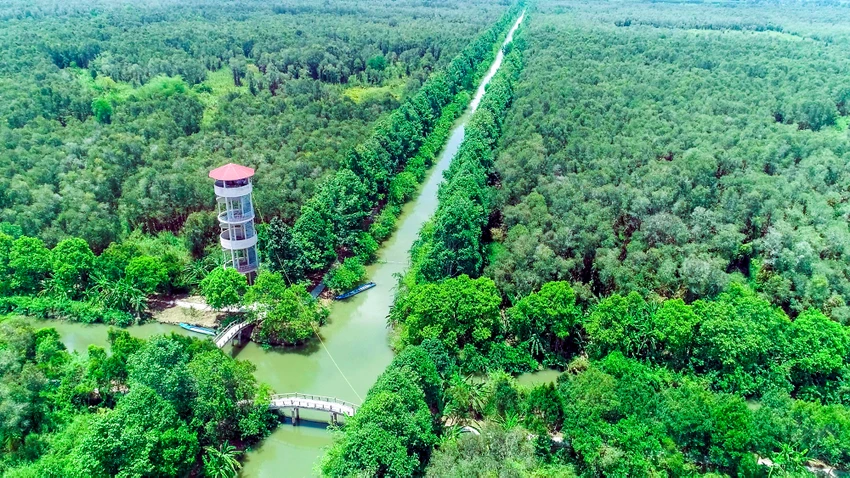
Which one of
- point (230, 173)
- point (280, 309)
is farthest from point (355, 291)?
point (230, 173)

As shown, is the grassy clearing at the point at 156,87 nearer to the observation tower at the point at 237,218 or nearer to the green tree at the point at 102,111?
the green tree at the point at 102,111

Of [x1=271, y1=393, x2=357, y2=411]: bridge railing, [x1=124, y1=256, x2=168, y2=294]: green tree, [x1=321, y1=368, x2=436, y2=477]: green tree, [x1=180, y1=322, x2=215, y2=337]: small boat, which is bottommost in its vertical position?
[x1=180, y1=322, x2=215, y2=337]: small boat

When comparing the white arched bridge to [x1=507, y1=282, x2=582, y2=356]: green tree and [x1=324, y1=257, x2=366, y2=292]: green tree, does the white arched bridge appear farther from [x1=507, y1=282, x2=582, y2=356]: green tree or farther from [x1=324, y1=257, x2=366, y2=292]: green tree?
[x1=324, y1=257, x2=366, y2=292]: green tree

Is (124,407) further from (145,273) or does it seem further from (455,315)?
(455,315)

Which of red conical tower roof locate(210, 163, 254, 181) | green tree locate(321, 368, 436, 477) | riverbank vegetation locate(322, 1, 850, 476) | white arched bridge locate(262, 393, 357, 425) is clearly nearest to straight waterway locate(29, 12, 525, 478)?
white arched bridge locate(262, 393, 357, 425)

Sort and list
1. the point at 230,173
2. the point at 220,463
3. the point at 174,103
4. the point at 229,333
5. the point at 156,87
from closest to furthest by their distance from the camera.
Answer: the point at 220,463, the point at 229,333, the point at 230,173, the point at 174,103, the point at 156,87

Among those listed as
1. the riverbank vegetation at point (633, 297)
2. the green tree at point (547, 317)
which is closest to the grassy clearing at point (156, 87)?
the riverbank vegetation at point (633, 297)

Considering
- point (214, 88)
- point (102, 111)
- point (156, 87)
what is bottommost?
point (214, 88)
